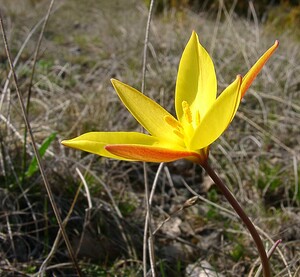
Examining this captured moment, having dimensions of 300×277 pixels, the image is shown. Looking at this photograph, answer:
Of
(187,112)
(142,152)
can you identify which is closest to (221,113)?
(142,152)

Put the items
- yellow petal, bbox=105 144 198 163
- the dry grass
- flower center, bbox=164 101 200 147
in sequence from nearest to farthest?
yellow petal, bbox=105 144 198 163
flower center, bbox=164 101 200 147
the dry grass

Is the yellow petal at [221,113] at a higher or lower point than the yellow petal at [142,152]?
higher

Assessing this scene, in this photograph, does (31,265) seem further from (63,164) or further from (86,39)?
(86,39)

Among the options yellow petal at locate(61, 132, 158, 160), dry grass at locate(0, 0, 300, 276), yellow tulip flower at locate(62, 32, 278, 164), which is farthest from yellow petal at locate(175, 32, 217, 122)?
dry grass at locate(0, 0, 300, 276)

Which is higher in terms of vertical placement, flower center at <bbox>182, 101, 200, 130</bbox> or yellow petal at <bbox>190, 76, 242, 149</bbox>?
yellow petal at <bbox>190, 76, 242, 149</bbox>

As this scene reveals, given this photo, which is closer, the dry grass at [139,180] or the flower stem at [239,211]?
the flower stem at [239,211]

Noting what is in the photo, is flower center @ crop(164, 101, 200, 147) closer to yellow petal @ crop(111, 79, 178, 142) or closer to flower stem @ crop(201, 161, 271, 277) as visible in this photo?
yellow petal @ crop(111, 79, 178, 142)

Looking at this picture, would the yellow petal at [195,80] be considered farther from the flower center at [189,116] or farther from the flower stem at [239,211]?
the flower stem at [239,211]

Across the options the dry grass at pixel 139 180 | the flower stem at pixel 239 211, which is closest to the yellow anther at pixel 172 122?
the flower stem at pixel 239 211
